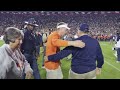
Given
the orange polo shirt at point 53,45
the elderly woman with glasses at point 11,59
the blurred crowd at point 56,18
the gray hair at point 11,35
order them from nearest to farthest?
the elderly woman with glasses at point 11,59 → the gray hair at point 11,35 → the orange polo shirt at point 53,45 → the blurred crowd at point 56,18

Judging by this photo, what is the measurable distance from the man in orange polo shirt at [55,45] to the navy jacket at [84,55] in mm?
80

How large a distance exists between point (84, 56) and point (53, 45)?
51 cm

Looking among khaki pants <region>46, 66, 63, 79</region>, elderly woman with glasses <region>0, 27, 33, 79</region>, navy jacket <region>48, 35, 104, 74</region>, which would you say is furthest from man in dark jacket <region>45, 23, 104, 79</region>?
elderly woman with glasses <region>0, 27, 33, 79</region>

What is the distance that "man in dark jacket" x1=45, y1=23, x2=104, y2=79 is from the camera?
17.7ft

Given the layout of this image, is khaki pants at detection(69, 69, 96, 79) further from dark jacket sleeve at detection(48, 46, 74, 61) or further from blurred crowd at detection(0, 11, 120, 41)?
blurred crowd at detection(0, 11, 120, 41)

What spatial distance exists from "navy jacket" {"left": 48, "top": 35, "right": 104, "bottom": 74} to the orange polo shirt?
0.30ft

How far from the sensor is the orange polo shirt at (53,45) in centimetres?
536

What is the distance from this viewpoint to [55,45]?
5.42 meters

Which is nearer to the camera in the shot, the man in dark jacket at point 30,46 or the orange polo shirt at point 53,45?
the orange polo shirt at point 53,45

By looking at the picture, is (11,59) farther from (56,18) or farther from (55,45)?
(56,18)

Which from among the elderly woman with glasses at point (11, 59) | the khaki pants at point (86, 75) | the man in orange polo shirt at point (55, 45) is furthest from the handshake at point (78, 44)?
the elderly woman with glasses at point (11, 59)

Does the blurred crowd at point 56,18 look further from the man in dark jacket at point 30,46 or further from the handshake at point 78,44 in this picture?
the handshake at point 78,44
